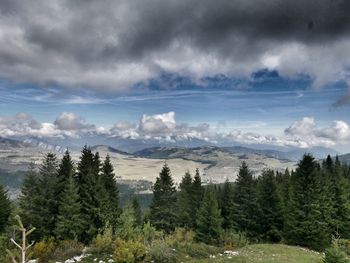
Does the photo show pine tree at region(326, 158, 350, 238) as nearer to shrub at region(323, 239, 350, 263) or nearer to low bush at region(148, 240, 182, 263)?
low bush at region(148, 240, 182, 263)

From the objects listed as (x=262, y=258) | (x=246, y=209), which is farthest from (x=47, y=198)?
(x=246, y=209)

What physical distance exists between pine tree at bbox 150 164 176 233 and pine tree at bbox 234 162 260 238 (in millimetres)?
13332

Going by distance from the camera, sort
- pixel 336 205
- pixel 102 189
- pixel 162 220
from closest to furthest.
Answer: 1. pixel 102 189
2. pixel 336 205
3. pixel 162 220

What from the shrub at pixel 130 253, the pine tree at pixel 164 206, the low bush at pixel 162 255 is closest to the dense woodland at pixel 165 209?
the pine tree at pixel 164 206

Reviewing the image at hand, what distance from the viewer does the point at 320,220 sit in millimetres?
57969

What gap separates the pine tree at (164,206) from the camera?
234 ft

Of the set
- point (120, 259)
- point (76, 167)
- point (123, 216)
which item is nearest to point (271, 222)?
point (123, 216)

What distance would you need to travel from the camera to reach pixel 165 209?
7144 cm

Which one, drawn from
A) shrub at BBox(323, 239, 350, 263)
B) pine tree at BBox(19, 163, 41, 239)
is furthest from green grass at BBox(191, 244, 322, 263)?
pine tree at BBox(19, 163, 41, 239)

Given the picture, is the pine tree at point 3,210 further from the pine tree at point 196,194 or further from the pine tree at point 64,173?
the pine tree at point 196,194

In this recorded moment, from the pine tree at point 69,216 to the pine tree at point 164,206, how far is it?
70.5ft

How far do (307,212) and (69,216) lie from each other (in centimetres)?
3837

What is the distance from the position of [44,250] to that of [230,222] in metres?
46.9

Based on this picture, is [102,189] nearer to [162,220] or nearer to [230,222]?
[162,220]
